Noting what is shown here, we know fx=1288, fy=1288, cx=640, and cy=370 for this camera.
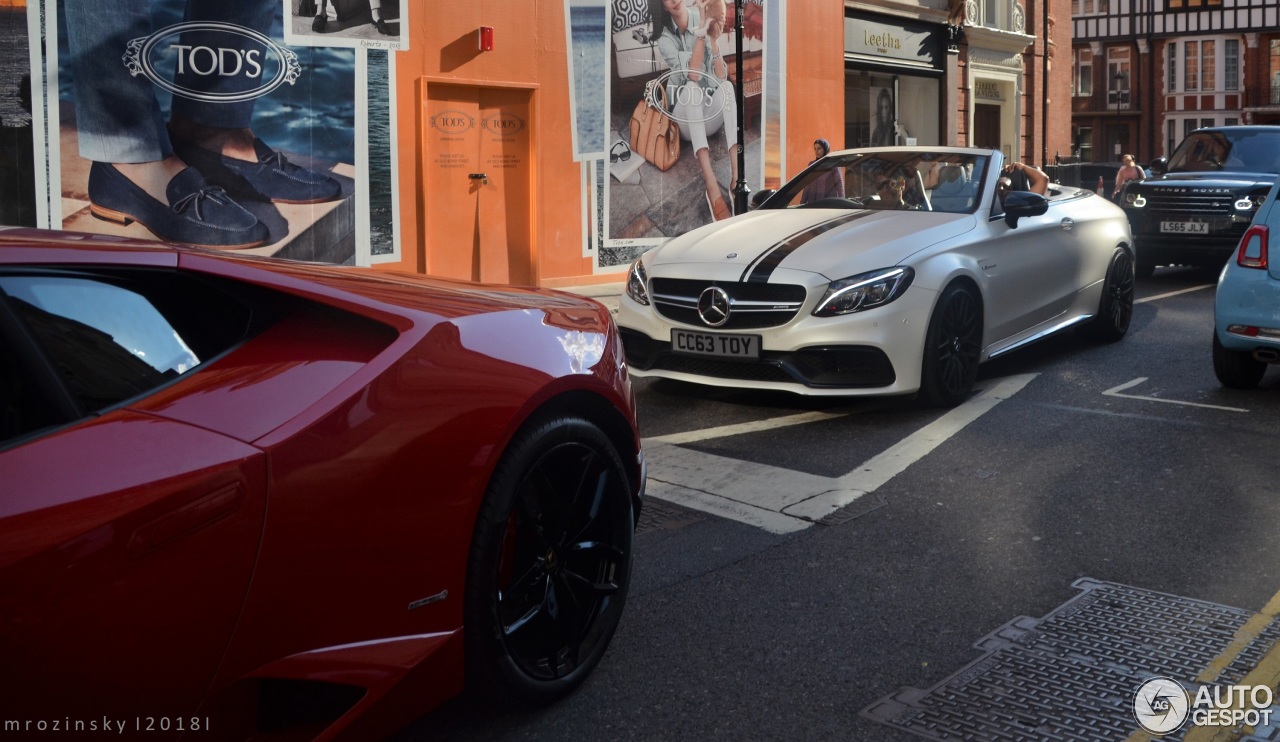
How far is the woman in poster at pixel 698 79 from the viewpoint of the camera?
16.7m

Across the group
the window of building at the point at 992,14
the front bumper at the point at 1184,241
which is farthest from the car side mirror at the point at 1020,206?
the window of building at the point at 992,14

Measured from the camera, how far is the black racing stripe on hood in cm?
691

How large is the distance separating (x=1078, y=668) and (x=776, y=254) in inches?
152

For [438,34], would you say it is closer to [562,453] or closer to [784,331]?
[784,331]

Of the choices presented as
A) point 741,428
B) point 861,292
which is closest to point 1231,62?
point 861,292

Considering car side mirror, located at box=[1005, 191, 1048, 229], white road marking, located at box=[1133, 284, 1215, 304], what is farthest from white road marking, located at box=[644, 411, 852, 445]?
white road marking, located at box=[1133, 284, 1215, 304]

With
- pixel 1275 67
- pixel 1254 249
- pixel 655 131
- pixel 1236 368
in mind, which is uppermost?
pixel 1275 67

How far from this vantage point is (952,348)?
722 centimetres

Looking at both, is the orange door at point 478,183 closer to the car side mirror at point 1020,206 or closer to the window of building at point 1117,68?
the car side mirror at point 1020,206

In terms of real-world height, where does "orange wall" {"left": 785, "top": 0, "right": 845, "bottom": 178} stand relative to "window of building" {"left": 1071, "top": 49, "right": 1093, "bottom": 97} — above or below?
below

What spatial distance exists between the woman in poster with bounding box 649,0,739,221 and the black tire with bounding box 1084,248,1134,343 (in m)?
8.18

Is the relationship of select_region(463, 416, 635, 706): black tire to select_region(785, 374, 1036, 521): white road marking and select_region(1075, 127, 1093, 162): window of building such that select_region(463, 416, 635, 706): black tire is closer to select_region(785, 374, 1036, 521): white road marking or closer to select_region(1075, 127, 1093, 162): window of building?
select_region(785, 374, 1036, 521): white road marking

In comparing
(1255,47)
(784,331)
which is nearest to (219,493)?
(784,331)

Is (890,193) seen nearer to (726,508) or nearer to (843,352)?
(843,352)
